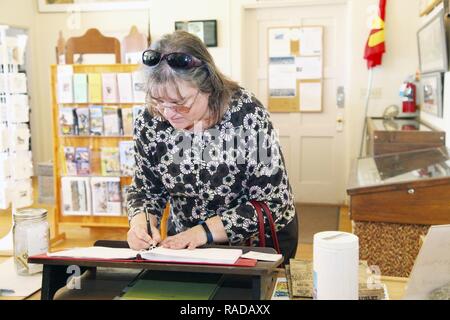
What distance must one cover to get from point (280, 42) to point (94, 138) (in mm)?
2455

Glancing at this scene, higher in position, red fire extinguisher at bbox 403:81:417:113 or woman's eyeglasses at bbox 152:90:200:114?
red fire extinguisher at bbox 403:81:417:113

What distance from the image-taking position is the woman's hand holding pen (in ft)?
4.60

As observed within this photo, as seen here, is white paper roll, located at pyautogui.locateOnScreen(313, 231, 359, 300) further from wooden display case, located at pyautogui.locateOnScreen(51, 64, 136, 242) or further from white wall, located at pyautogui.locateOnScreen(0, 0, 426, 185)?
white wall, located at pyautogui.locateOnScreen(0, 0, 426, 185)

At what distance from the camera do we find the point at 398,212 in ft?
8.14

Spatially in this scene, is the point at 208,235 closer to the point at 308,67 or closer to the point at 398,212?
the point at 398,212

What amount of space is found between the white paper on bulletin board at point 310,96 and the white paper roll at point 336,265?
4.77 meters

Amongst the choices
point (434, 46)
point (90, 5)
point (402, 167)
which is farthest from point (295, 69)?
point (402, 167)

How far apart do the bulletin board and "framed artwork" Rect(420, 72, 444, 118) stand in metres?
1.42

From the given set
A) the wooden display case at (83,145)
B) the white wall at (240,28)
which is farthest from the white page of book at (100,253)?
the white wall at (240,28)

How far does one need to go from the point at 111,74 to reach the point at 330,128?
2.61 m

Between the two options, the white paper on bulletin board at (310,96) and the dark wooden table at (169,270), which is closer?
the dark wooden table at (169,270)

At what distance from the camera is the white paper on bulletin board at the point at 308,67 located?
5.62 metres

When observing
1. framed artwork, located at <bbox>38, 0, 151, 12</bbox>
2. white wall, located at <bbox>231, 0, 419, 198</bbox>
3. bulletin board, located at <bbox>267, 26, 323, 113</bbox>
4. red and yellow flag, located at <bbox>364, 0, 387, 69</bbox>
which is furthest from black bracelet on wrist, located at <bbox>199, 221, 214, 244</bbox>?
framed artwork, located at <bbox>38, 0, 151, 12</bbox>

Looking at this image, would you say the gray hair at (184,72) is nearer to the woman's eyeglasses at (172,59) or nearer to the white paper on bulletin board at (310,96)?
the woman's eyeglasses at (172,59)
